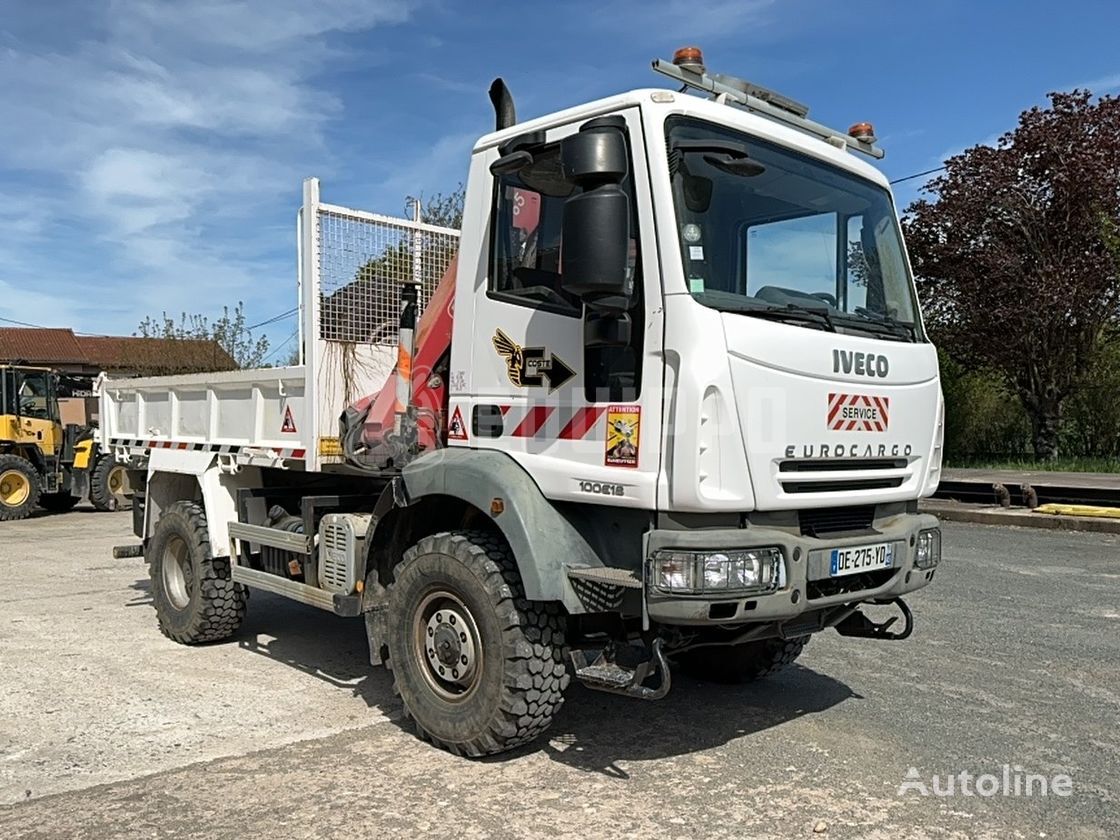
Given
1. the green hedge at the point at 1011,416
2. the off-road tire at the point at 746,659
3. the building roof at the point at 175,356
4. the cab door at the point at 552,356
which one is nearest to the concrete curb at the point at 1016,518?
the green hedge at the point at 1011,416

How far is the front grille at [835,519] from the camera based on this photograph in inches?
168

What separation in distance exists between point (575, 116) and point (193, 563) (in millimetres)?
4104

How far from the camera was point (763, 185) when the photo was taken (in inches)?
174

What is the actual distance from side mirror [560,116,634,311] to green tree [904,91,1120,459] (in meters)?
16.3

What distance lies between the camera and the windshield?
13.3 feet

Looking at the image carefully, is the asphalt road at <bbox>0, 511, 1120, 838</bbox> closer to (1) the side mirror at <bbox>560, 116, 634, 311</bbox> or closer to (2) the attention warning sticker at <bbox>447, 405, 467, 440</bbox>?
(2) the attention warning sticker at <bbox>447, 405, 467, 440</bbox>

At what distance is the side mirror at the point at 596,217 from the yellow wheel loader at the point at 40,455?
1519 cm

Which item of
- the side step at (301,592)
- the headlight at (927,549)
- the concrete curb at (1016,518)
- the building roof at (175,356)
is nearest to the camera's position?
the headlight at (927,549)

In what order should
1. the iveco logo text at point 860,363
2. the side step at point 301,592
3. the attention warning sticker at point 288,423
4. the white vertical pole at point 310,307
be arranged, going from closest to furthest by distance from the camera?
1. the iveco logo text at point 860,363
2. the side step at point 301,592
3. the white vertical pole at point 310,307
4. the attention warning sticker at point 288,423

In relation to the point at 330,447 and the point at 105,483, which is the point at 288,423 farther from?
the point at 105,483

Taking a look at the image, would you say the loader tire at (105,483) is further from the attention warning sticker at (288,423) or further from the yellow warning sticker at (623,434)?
the yellow warning sticker at (623,434)

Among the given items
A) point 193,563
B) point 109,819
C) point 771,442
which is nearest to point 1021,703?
point 771,442

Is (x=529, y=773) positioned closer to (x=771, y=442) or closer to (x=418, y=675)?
(x=418, y=675)

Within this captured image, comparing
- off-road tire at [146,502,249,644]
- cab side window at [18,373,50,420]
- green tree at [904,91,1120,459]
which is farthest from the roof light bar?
cab side window at [18,373,50,420]
